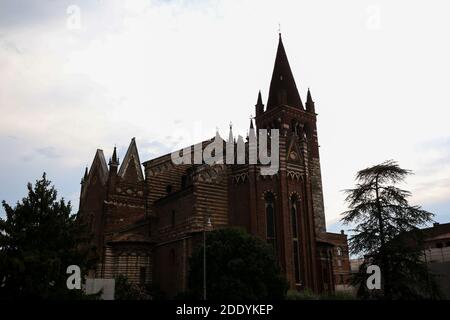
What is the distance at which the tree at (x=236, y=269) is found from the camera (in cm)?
2745

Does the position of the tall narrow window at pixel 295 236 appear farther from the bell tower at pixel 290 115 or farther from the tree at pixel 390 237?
the bell tower at pixel 290 115

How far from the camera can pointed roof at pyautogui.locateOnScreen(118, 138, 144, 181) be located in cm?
4841

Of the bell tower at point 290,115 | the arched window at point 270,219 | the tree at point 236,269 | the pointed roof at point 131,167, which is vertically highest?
the bell tower at point 290,115

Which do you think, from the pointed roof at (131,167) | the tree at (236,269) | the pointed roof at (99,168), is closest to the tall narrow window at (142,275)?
the pointed roof at (131,167)

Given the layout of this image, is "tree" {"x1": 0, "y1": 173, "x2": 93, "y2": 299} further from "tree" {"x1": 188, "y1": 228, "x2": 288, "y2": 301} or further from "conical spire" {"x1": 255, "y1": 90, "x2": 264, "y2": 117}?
"conical spire" {"x1": 255, "y1": 90, "x2": 264, "y2": 117}

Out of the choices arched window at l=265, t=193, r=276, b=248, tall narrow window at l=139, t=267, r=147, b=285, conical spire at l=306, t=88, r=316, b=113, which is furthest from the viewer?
conical spire at l=306, t=88, r=316, b=113

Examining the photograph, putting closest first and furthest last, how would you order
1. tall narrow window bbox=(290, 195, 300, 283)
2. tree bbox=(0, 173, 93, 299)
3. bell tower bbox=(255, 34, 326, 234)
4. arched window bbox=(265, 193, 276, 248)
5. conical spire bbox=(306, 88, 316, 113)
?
1. tree bbox=(0, 173, 93, 299)
2. tall narrow window bbox=(290, 195, 300, 283)
3. arched window bbox=(265, 193, 276, 248)
4. bell tower bbox=(255, 34, 326, 234)
5. conical spire bbox=(306, 88, 316, 113)

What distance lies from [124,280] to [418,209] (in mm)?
21707

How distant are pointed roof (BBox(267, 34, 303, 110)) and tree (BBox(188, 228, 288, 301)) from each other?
120 ft

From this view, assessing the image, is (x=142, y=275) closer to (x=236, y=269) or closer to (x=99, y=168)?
(x=99, y=168)

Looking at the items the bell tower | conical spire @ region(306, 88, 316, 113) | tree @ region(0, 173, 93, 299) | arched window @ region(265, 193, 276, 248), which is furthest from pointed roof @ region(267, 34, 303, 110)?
tree @ region(0, 173, 93, 299)

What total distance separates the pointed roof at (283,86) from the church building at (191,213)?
830 inches

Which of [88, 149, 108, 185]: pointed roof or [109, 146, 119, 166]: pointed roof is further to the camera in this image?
[88, 149, 108, 185]: pointed roof
